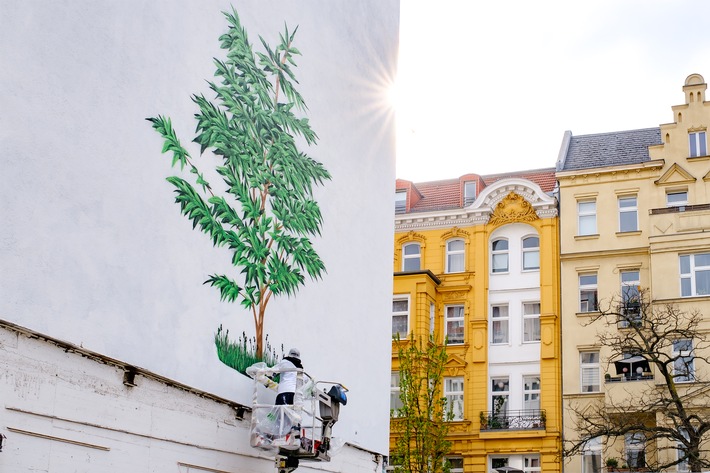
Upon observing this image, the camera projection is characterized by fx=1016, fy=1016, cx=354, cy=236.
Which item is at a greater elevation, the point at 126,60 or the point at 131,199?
the point at 126,60

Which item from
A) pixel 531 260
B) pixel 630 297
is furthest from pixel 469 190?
pixel 630 297

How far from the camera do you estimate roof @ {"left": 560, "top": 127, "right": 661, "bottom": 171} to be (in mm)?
43406

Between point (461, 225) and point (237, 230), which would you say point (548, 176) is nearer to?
point (461, 225)

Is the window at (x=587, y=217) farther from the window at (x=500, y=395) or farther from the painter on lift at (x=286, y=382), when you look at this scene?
the painter on lift at (x=286, y=382)

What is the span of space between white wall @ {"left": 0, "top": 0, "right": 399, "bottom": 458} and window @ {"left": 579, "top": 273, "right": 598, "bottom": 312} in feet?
81.1

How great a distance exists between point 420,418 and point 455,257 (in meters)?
8.95

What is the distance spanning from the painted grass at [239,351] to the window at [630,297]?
1012 inches

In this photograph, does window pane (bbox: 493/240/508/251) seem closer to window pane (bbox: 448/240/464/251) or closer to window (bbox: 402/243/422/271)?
window pane (bbox: 448/240/464/251)

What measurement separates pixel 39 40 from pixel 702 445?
3190cm

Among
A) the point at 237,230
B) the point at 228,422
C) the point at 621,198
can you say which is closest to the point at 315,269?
the point at 237,230

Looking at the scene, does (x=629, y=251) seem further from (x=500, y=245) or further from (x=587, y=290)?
(x=500, y=245)

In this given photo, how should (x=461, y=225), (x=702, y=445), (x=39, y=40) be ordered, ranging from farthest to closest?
(x=461, y=225) → (x=702, y=445) → (x=39, y=40)

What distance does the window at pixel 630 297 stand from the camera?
40.1 m

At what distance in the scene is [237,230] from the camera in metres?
15.2
